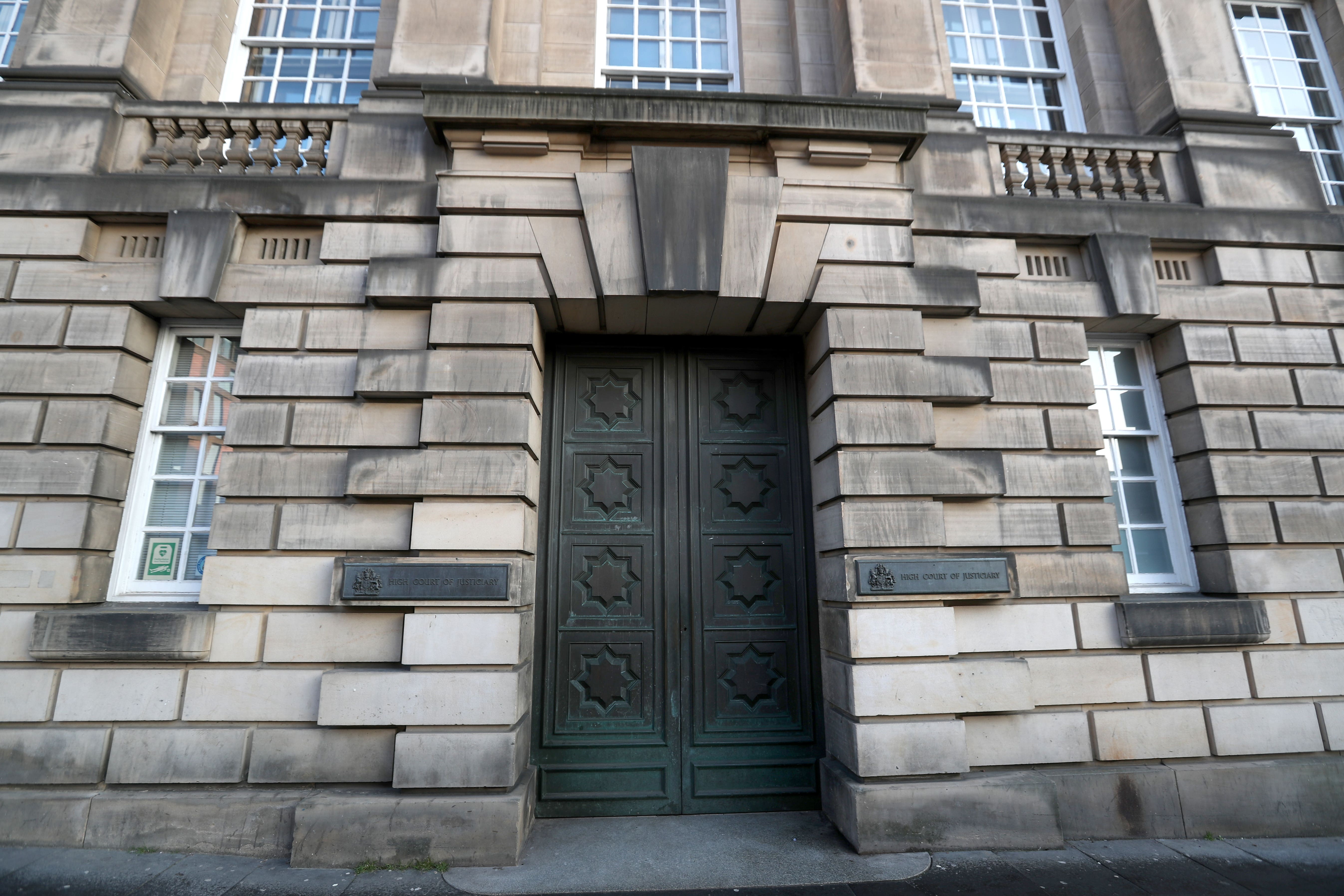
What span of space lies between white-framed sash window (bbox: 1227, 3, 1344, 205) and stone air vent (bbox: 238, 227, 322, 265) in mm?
10645

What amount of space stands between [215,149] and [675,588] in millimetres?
6003

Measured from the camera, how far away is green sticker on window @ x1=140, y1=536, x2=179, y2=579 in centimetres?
550

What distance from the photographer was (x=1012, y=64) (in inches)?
306

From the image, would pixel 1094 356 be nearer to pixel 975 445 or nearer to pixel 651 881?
pixel 975 445

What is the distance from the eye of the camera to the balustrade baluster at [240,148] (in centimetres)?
597

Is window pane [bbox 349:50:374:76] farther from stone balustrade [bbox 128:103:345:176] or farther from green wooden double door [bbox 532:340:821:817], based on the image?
green wooden double door [bbox 532:340:821:817]

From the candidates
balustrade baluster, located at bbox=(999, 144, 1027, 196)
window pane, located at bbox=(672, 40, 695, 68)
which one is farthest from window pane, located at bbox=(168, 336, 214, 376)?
balustrade baluster, located at bbox=(999, 144, 1027, 196)

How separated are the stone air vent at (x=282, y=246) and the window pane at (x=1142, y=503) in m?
7.97

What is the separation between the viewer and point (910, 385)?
17.9 feet

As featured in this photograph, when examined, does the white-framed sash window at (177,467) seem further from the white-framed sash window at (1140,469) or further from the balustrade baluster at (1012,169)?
the white-framed sash window at (1140,469)

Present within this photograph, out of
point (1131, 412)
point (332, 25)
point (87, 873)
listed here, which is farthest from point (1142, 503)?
point (332, 25)

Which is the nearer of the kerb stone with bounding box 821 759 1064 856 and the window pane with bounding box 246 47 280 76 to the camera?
the kerb stone with bounding box 821 759 1064 856

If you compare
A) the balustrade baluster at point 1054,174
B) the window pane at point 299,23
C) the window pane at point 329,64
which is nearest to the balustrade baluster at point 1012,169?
the balustrade baluster at point 1054,174

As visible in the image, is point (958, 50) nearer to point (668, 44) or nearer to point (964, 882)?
point (668, 44)
